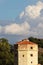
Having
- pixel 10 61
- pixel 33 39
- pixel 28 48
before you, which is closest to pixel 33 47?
pixel 28 48

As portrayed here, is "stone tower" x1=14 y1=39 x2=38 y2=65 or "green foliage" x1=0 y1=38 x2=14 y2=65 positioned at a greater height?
"green foliage" x1=0 y1=38 x2=14 y2=65

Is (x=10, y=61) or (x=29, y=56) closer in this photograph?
(x=29, y=56)

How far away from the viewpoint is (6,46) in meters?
98.8

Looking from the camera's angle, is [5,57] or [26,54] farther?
[5,57]

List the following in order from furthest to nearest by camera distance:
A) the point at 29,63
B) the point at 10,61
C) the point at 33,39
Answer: the point at 33,39 → the point at 10,61 → the point at 29,63

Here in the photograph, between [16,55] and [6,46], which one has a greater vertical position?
[6,46]

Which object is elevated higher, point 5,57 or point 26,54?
point 5,57

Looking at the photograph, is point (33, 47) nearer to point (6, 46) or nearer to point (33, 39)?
point (6, 46)

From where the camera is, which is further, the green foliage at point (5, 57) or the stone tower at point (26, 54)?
the green foliage at point (5, 57)

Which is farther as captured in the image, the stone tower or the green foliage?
the green foliage

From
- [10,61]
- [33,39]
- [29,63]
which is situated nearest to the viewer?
[29,63]

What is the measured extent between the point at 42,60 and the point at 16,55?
30.0 metres

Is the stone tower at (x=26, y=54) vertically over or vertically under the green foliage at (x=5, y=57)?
under

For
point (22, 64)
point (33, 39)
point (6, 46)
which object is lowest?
point (22, 64)
